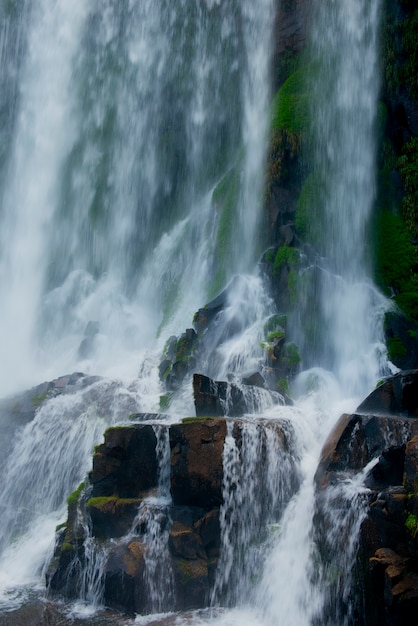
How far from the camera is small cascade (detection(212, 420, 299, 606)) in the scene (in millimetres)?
10547

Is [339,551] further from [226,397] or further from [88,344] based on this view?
[88,344]

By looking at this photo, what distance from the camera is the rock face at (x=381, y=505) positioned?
7805mm

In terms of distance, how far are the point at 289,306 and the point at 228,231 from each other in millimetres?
7963

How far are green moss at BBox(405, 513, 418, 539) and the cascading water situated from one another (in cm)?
140

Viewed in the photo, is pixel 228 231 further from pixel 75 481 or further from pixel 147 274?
pixel 75 481

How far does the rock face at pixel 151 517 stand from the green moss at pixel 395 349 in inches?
312

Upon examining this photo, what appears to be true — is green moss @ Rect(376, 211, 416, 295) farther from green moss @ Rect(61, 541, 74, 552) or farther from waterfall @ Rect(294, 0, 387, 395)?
green moss @ Rect(61, 541, 74, 552)

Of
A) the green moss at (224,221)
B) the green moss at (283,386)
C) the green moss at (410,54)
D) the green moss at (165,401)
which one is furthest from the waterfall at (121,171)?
the green moss at (283,386)

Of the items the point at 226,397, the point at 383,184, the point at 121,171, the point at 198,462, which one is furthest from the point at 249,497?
the point at 121,171

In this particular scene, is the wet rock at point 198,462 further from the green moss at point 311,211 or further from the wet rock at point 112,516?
the green moss at point 311,211

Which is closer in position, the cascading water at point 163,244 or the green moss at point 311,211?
the cascading water at point 163,244

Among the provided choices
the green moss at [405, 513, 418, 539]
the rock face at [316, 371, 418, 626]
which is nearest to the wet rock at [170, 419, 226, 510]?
the rock face at [316, 371, 418, 626]

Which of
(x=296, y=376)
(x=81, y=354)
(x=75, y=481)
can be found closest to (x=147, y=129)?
(x=81, y=354)

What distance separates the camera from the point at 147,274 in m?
35.5
